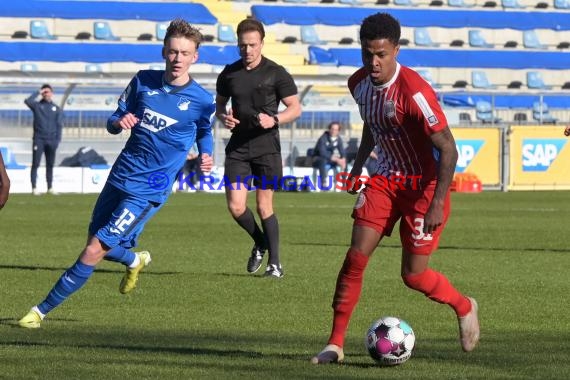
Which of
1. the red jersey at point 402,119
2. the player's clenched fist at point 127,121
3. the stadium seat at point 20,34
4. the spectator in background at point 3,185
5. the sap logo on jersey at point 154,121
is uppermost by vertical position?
the red jersey at point 402,119

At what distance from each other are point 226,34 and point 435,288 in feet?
131

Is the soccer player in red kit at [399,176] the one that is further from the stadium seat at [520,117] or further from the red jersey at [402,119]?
the stadium seat at [520,117]

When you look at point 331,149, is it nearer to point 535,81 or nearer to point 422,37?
point 422,37

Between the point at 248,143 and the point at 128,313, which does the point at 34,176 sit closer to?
the point at 248,143

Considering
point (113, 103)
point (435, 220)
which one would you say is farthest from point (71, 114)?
point (435, 220)

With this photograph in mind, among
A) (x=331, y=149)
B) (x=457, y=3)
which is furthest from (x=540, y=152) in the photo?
(x=457, y=3)

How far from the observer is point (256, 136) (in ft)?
39.4

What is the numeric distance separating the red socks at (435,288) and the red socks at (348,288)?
300mm

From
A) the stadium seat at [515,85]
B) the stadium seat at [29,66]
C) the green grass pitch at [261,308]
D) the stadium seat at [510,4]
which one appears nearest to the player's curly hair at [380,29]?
the green grass pitch at [261,308]

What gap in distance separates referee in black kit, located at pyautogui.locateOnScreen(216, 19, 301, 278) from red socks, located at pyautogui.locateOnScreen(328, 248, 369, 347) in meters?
4.67

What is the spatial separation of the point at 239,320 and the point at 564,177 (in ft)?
79.5

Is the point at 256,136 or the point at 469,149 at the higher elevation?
the point at 256,136

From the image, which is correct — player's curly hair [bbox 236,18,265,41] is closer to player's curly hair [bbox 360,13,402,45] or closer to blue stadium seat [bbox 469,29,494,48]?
player's curly hair [bbox 360,13,402,45]

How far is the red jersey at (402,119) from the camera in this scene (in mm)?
6965
